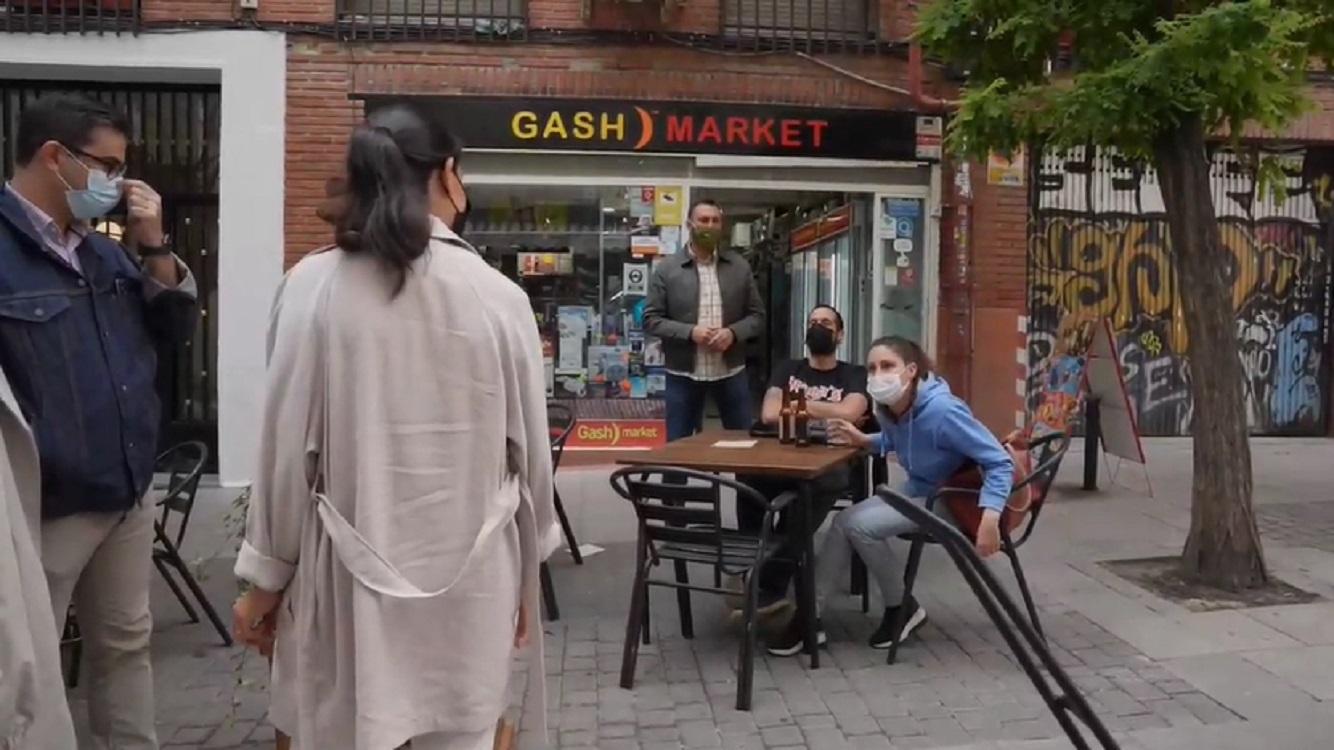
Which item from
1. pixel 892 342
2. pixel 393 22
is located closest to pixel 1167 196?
pixel 892 342

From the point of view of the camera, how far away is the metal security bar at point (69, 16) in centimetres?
957

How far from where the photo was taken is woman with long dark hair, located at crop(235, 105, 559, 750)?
2428 mm

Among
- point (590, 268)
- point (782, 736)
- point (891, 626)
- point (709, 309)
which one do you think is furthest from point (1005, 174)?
point (782, 736)

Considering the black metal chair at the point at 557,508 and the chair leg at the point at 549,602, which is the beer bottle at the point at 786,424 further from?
the chair leg at the point at 549,602

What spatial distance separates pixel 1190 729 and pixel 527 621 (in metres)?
2.86

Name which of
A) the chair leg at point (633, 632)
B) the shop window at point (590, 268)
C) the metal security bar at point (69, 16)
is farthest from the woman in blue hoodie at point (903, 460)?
the metal security bar at point (69, 16)

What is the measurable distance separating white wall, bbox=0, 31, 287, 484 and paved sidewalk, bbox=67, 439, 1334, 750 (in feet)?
10.1

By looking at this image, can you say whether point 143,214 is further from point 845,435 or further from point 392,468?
point 845,435

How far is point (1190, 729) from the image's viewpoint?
448cm

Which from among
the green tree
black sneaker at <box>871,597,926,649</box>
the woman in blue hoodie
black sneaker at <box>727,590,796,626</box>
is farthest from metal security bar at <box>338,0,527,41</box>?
black sneaker at <box>871,597,926,649</box>

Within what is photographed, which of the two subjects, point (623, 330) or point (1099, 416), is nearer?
point (1099, 416)

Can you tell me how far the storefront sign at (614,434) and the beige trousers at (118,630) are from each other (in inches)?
275

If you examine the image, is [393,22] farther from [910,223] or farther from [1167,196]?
[1167,196]

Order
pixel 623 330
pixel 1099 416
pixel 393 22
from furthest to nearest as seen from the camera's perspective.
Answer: pixel 623 330 → pixel 393 22 → pixel 1099 416
